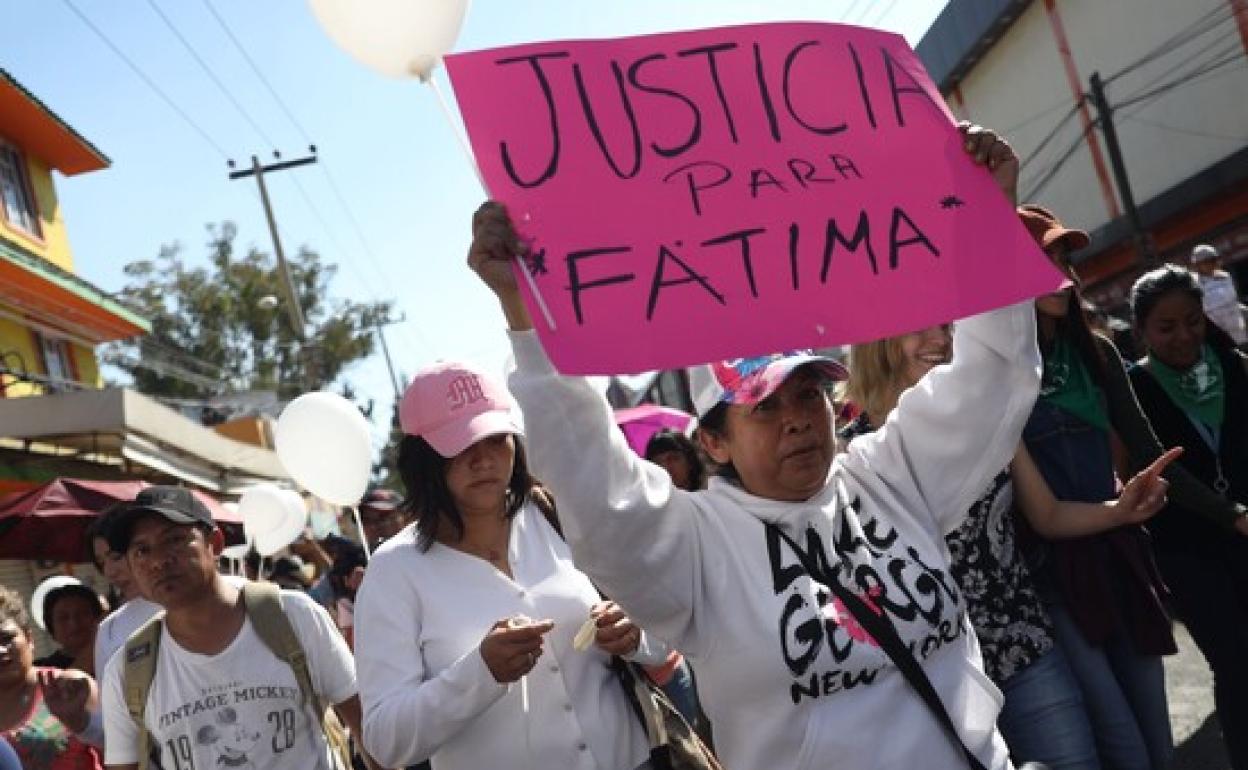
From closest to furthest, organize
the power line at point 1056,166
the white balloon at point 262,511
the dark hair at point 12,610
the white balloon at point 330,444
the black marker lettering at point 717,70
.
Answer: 1. the black marker lettering at point 717,70
2. the dark hair at point 12,610
3. the white balloon at point 330,444
4. the white balloon at point 262,511
5. the power line at point 1056,166

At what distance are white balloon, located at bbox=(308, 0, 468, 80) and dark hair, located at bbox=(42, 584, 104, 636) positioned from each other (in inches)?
161

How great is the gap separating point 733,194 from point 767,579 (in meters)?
0.72

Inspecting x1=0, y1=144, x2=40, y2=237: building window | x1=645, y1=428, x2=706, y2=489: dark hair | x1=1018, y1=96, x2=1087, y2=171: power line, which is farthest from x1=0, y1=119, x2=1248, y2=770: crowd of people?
x1=1018, y1=96, x2=1087, y2=171: power line

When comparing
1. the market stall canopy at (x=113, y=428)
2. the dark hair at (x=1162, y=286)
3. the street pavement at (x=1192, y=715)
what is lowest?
the street pavement at (x=1192, y=715)

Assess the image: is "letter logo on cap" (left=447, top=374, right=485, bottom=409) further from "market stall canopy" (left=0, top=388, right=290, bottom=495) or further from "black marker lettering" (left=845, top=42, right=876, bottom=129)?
"market stall canopy" (left=0, top=388, right=290, bottom=495)

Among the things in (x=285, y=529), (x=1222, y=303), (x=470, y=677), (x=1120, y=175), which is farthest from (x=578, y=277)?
(x=1120, y=175)

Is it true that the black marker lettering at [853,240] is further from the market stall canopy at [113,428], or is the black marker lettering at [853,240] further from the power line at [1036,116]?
the power line at [1036,116]

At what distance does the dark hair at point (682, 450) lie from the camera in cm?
609

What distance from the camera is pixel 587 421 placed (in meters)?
1.98

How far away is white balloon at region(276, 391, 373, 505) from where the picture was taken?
5559 mm

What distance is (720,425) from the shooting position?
236cm

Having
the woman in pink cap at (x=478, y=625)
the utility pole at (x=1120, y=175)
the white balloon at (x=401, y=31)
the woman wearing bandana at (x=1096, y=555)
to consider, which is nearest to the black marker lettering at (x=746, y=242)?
the white balloon at (x=401, y=31)

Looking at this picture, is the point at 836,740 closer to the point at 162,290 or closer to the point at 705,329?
the point at 705,329

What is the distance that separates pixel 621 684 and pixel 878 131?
1455mm
